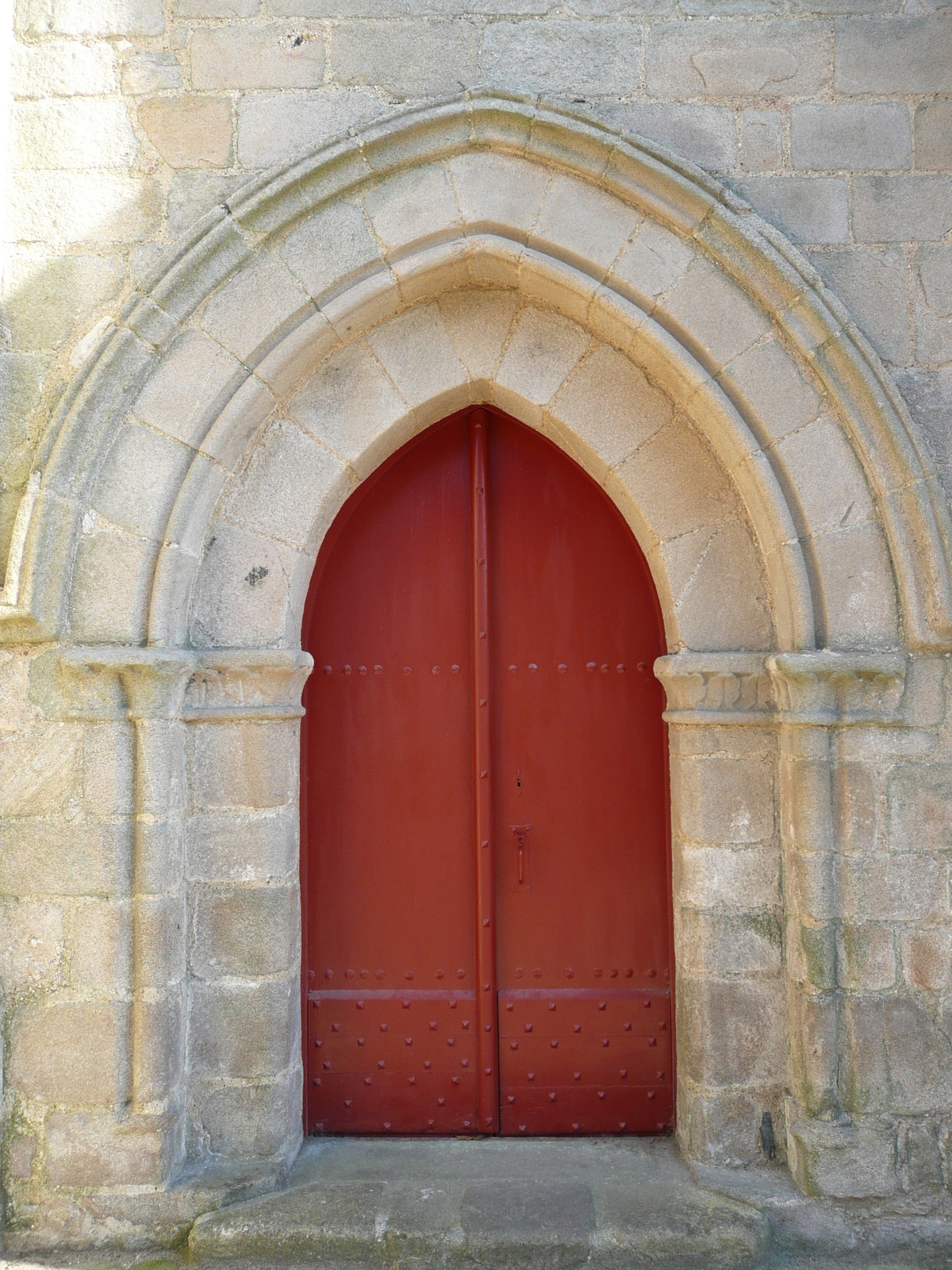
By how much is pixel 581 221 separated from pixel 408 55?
0.72m

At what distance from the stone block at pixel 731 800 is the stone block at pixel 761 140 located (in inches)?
69.7

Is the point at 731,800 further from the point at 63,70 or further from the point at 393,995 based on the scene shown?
the point at 63,70

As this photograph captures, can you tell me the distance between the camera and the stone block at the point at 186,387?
2619mm

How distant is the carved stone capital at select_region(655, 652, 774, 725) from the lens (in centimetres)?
264

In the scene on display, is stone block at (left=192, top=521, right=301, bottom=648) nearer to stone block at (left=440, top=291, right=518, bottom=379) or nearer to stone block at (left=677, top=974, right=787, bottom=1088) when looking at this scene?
stone block at (left=440, top=291, right=518, bottom=379)

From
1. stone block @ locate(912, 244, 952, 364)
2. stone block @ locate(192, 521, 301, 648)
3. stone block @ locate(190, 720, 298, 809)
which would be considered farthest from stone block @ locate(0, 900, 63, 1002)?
stone block @ locate(912, 244, 952, 364)

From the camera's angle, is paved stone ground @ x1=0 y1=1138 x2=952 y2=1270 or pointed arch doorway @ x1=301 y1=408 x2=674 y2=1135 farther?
pointed arch doorway @ x1=301 y1=408 x2=674 y2=1135

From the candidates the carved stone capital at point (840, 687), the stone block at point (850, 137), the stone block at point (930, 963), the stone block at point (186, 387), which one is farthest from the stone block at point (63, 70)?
the stone block at point (930, 963)

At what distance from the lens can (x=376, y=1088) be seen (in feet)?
9.45

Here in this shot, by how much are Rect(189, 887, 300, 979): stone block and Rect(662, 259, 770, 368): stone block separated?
206cm

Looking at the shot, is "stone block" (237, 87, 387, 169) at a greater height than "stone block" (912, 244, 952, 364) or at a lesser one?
greater

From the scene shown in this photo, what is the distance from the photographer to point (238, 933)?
264 centimetres

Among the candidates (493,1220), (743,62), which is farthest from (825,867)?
(743,62)

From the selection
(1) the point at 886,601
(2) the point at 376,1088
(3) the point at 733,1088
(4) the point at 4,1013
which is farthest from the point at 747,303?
(4) the point at 4,1013
